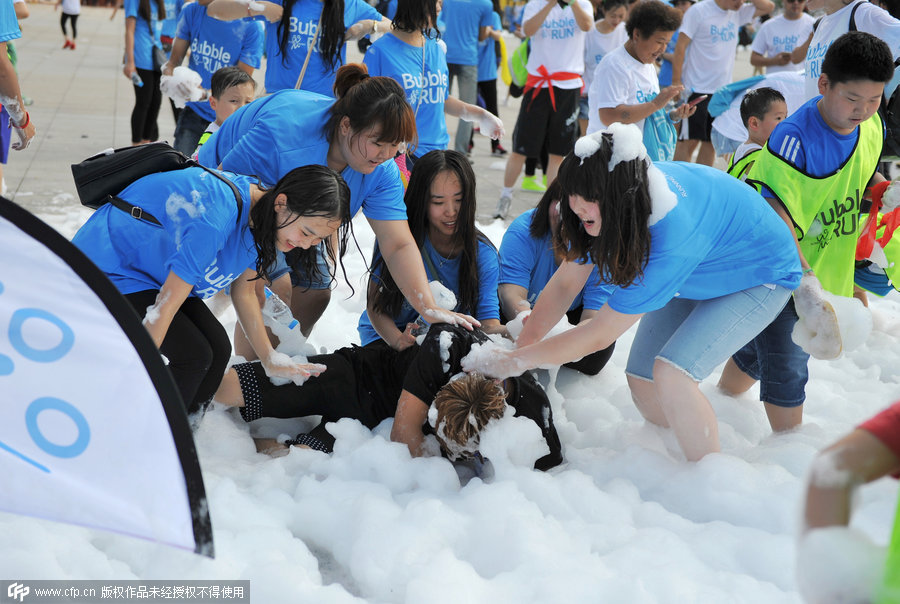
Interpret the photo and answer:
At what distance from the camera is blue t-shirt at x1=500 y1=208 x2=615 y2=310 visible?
319cm

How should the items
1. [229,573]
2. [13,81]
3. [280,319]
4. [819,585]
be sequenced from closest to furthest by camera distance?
[819,585]
[229,573]
[280,319]
[13,81]

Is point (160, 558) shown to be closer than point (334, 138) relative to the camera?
Yes

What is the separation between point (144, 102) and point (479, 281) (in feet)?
13.5

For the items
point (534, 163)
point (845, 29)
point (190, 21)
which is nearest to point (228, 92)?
point (190, 21)

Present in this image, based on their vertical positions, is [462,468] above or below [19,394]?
below

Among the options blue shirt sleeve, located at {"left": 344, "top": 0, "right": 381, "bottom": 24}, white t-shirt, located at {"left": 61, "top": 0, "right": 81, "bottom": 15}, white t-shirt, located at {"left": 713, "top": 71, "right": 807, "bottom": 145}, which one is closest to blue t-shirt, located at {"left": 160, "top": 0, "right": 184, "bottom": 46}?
blue shirt sleeve, located at {"left": 344, "top": 0, "right": 381, "bottom": 24}

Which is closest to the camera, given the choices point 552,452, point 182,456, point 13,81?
point 182,456

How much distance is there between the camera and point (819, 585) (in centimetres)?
96

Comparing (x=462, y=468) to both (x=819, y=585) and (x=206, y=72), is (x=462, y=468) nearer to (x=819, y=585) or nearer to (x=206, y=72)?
(x=819, y=585)

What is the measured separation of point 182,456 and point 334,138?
4.62ft

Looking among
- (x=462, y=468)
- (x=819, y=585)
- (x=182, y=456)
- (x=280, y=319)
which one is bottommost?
(x=462, y=468)

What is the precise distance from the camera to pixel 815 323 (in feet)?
A: 8.00

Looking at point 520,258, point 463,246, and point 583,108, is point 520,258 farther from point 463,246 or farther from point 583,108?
point 583,108

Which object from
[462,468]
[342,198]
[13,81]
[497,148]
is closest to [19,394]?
[342,198]
